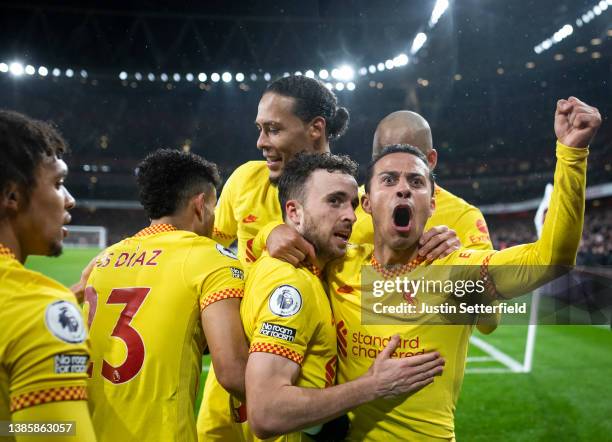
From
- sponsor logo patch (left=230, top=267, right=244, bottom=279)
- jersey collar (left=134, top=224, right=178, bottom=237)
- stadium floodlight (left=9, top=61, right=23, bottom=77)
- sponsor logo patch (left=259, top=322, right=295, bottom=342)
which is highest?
stadium floodlight (left=9, top=61, right=23, bottom=77)

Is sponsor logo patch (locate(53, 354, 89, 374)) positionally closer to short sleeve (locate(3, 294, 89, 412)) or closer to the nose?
short sleeve (locate(3, 294, 89, 412))

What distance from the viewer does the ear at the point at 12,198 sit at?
4.98 ft

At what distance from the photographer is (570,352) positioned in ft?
33.2

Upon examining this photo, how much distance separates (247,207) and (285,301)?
1.48m

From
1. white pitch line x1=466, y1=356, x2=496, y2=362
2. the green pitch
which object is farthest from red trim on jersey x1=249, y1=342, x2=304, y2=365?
white pitch line x1=466, y1=356, x2=496, y2=362

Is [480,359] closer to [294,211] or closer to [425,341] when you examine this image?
[425,341]

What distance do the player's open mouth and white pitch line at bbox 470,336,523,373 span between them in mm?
6965

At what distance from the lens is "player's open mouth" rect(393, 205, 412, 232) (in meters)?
2.54

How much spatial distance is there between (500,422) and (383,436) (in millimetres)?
4453

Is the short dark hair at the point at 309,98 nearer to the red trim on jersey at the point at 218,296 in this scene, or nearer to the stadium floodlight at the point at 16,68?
the red trim on jersey at the point at 218,296

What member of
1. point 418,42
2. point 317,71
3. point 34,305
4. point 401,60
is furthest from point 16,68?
point 34,305

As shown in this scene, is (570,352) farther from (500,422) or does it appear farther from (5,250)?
(5,250)

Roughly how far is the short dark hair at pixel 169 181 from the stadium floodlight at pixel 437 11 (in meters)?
24.1

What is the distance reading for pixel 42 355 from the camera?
1319 millimetres
